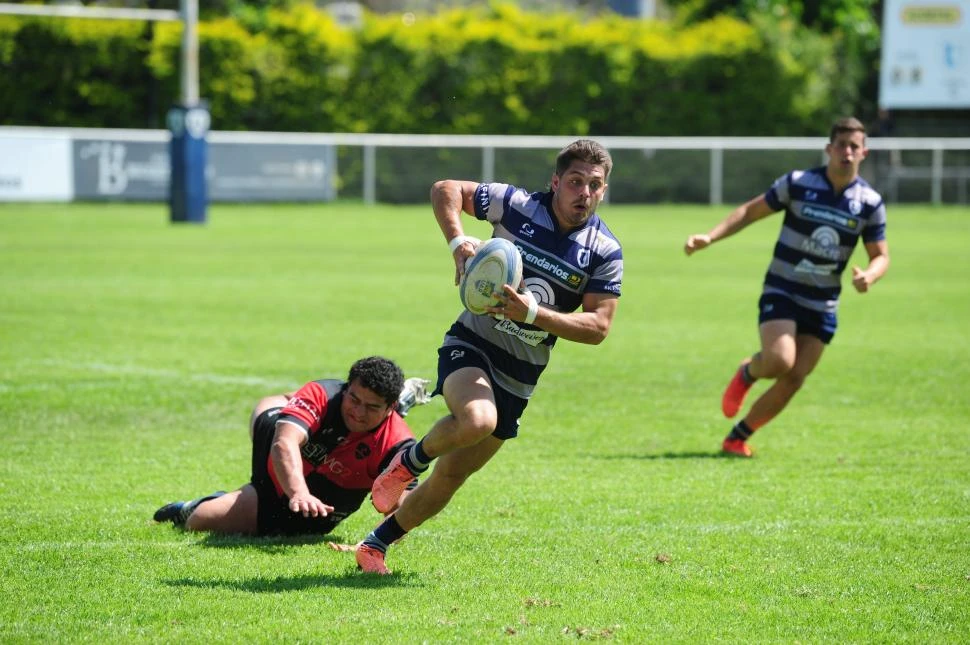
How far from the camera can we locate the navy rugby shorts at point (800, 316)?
31.6 feet

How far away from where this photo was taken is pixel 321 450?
6945 mm

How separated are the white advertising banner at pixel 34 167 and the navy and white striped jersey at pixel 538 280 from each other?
27.0 metres

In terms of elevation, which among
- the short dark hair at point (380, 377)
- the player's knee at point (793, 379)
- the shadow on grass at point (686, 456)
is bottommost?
the shadow on grass at point (686, 456)

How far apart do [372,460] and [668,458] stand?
9.75 ft

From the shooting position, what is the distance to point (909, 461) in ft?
30.0

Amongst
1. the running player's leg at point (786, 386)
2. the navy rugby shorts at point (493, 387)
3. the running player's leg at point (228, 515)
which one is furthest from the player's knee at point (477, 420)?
the running player's leg at point (786, 386)

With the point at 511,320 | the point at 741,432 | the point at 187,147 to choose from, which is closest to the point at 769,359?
the point at 741,432

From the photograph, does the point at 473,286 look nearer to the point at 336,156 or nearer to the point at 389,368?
the point at 389,368

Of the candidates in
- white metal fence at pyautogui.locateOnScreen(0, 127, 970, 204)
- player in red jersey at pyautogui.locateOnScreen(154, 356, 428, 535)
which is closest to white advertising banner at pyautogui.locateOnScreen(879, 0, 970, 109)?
white metal fence at pyautogui.locateOnScreen(0, 127, 970, 204)

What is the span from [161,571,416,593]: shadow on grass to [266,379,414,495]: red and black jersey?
77 cm

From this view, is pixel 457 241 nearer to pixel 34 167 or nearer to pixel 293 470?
pixel 293 470

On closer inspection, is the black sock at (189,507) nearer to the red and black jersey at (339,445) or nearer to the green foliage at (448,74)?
the red and black jersey at (339,445)

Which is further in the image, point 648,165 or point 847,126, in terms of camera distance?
point 648,165

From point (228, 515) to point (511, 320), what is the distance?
1.96 meters
